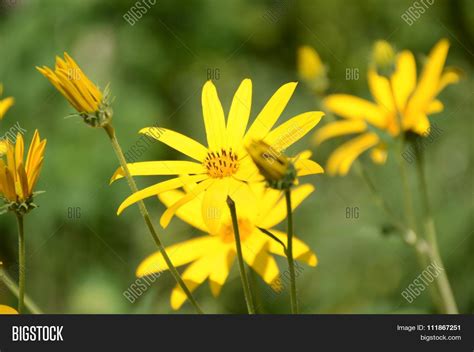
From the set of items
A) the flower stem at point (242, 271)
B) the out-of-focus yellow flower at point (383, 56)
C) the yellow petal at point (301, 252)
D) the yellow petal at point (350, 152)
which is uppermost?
the out-of-focus yellow flower at point (383, 56)

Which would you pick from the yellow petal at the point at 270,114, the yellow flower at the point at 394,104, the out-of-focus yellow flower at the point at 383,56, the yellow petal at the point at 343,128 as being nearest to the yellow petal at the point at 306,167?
the yellow petal at the point at 270,114

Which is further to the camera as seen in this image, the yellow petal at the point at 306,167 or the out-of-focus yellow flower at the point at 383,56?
the out-of-focus yellow flower at the point at 383,56

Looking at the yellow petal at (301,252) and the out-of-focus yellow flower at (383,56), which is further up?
the out-of-focus yellow flower at (383,56)

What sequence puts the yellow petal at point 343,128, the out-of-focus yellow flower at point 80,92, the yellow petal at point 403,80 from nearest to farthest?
the out-of-focus yellow flower at point 80,92
the yellow petal at point 403,80
the yellow petal at point 343,128

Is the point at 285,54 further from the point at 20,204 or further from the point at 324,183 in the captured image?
the point at 20,204

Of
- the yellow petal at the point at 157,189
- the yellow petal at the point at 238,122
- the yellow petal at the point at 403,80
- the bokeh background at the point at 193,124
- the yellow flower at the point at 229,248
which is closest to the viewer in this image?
the yellow petal at the point at 157,189

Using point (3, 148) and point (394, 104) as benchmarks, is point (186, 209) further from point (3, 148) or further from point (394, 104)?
point (394, 104)

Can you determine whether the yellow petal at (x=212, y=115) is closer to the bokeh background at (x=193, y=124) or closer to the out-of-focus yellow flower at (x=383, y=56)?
the out-of-focus yellow flower at (x=383, y=56)

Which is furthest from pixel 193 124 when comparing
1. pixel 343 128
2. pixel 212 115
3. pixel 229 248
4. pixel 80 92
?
pixel 80 92

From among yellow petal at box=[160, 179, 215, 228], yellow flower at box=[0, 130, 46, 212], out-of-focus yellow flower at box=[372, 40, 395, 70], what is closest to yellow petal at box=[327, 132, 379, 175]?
out-of-focus yellow flower at box=[372, 40, 395, 70]
